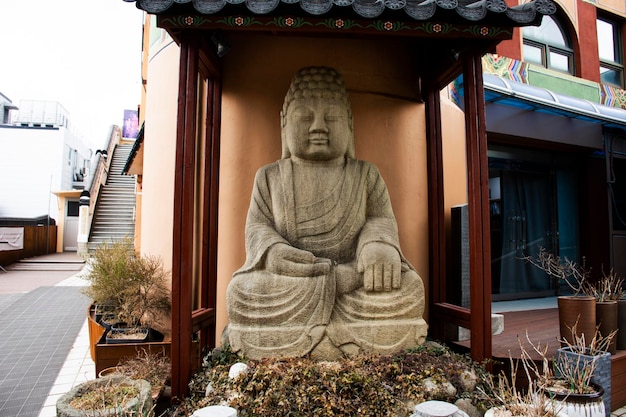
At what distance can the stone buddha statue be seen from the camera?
3.69m

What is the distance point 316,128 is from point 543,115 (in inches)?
188

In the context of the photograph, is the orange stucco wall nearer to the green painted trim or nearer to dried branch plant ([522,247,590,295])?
dried branch plant ([522,247,590,295])

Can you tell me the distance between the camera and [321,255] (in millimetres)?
4191

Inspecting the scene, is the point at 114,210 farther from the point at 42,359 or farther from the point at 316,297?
the point at 316,297

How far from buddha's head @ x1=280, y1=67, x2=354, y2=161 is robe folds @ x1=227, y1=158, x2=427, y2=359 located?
1.46 ft

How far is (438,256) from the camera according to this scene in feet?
16.1

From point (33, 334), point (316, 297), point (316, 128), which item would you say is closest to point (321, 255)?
point (316, 297)

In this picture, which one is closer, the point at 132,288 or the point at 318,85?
the point at 318,85

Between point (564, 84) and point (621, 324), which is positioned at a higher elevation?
point (564, 84)

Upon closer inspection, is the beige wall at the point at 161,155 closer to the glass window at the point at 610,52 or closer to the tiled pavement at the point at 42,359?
the tiled pavement at the point at 42,359

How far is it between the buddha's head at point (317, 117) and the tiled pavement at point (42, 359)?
286cm

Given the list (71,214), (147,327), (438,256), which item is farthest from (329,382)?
(71,214)

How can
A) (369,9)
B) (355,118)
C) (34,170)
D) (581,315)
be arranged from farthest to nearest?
1. (34,170)
2. (355,118)
3. (581,315)
4. (369,9)

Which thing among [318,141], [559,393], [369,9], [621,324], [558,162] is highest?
[369,9]
